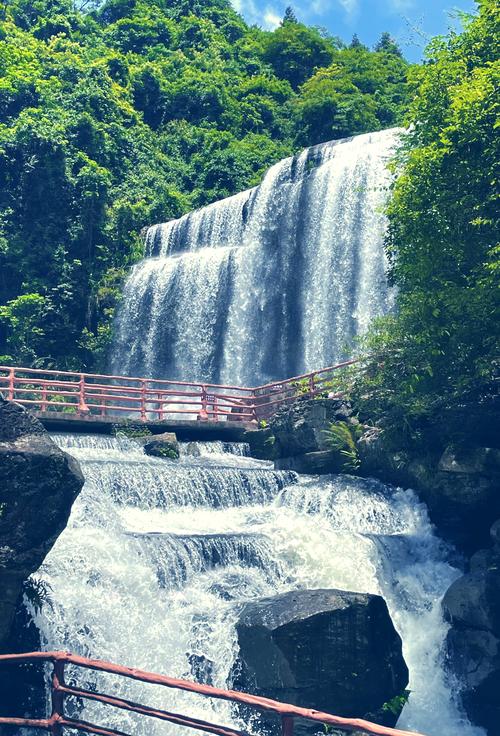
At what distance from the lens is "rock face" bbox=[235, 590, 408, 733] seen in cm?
1219

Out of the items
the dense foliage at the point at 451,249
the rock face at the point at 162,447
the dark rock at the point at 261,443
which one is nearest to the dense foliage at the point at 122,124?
the dark rock at the point at 261,443

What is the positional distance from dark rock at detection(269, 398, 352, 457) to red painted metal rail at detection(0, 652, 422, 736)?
1315 cm

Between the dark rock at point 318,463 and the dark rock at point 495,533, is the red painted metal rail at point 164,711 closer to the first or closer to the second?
the dark rock at point 495,533

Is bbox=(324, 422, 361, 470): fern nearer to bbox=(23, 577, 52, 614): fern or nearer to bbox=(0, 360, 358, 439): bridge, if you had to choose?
bbox=(0, 360, 358, 439): bridge

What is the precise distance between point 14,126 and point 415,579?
3291cm

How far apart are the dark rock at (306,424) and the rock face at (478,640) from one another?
618 centimetres

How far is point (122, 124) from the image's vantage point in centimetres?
4903

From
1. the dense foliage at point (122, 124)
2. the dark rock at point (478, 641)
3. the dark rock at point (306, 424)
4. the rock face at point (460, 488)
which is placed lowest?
the dark rock at point (478, 641)

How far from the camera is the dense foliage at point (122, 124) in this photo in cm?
3791

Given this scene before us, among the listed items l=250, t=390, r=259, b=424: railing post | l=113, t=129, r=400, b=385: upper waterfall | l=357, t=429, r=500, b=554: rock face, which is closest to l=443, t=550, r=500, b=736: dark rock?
l=357, t=429, r=500, b=554: rock face

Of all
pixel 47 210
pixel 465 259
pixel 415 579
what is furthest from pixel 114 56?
pixel 415 579

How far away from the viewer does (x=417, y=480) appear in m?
18.7

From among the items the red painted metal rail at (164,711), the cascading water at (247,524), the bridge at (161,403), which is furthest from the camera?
the bridge at (161,403)

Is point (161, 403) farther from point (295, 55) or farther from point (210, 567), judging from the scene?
point (295, 55)
